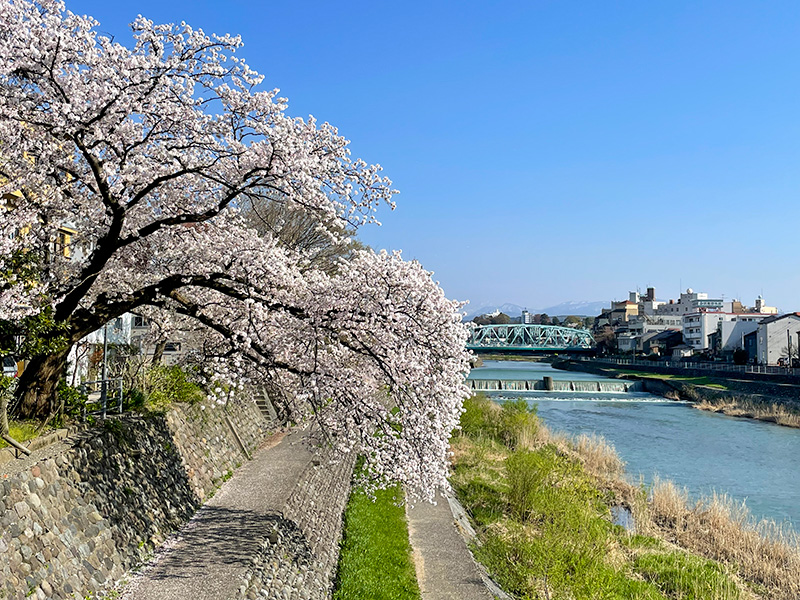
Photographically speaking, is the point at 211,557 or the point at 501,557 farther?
the point at 501,557

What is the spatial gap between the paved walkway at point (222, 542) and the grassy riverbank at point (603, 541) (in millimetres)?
4354

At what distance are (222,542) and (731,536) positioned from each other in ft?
38.6

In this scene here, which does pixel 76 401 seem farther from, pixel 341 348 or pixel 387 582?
pixel 387 582

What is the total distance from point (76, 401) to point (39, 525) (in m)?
3.08

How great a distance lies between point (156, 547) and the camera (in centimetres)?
947

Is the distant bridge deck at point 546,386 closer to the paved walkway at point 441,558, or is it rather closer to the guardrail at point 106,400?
the paved walkway at point 441,558

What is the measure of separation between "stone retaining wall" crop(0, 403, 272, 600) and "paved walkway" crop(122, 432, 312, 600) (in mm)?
299

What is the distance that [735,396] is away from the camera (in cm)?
4450

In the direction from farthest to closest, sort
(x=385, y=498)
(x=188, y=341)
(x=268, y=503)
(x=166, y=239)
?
(x=188, y=341)
(x=385, y=498)
(x=268, y=503)
(x=166, y=239)

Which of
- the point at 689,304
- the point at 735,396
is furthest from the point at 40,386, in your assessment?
the point at 689,304

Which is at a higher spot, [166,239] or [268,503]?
[166,239]

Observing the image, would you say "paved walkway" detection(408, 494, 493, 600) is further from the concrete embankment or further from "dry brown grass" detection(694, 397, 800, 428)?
"dry brown grass" detection(694, 397, 800, 428)

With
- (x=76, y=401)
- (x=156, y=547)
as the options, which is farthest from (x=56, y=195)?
(x=156, y=547)

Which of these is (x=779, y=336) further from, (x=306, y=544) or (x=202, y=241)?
(x=202, y=241)
